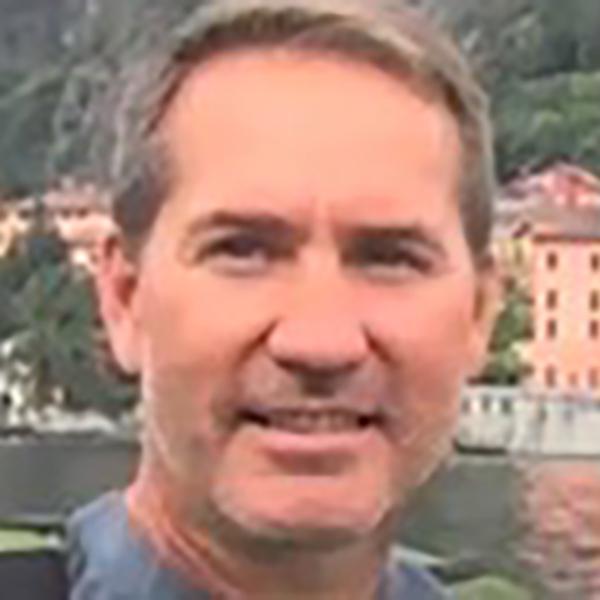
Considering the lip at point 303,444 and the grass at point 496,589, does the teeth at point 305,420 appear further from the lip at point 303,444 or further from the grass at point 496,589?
the grass at point 496,589

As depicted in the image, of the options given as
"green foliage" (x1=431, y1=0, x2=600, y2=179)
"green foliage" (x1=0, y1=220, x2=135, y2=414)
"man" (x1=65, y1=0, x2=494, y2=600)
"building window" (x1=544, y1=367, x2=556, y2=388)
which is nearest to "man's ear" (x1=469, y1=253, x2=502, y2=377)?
"man" (x1=65, y1=0, x2=494, y2=600)

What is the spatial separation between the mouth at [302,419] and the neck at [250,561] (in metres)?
0.02

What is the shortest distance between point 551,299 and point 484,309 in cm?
518

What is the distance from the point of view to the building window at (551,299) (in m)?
5.47

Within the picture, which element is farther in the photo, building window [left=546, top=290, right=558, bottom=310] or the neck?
building window [left=546, top=290, right=558, bottom=310]

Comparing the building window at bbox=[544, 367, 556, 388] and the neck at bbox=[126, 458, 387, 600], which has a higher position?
the neck at bbox=[126, 458, 387, 600]

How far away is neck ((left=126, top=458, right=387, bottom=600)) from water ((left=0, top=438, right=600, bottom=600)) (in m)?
3.77

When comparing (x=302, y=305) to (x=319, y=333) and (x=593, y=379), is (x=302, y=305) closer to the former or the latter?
(x=319, y=333)

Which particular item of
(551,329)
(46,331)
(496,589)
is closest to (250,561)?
(496,589)

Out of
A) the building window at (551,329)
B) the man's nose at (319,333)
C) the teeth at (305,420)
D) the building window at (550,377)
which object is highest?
the man's nose at (319,333)

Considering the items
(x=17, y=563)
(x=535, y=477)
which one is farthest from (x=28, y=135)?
(x=17, y=563)

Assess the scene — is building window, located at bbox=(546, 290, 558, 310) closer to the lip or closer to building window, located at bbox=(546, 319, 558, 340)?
building window, located at bbox=(546, 319, 558, 340)

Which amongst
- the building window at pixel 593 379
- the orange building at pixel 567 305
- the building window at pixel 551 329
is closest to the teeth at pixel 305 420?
the orange building at pixel 567 305

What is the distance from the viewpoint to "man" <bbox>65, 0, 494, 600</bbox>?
13.1 inches
